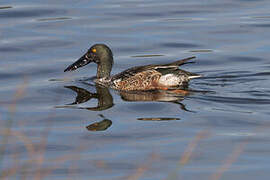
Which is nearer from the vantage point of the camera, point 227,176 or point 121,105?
point 227,176

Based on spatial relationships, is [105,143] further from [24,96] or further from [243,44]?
[243,44]

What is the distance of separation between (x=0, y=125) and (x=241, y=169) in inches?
137

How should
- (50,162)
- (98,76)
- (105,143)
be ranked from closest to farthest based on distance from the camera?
(50,162)
(105,143)
(98,76)

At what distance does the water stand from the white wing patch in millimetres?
317

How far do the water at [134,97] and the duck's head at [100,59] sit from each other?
27 centimetres

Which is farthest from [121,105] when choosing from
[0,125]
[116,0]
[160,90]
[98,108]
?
[116,0]

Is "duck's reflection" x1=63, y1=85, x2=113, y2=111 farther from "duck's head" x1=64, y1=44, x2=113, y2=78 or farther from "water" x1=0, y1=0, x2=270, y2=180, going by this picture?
"duck's head" x1=64, y1=44, x2=113, y2=78

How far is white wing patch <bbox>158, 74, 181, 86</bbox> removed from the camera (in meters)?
12.5

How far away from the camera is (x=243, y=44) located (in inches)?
615

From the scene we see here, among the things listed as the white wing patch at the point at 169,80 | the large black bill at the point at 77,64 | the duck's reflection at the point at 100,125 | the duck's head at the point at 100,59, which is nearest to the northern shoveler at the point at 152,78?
the white wing patch at the point at 169,80

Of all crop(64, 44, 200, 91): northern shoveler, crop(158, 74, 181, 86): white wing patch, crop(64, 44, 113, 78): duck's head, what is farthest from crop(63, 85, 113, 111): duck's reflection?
crop(158, 74, 181, 86): white wing patch

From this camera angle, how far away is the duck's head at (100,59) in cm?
1349

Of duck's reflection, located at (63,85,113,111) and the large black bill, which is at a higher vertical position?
the large black bill

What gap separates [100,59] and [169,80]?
5.11 feet
